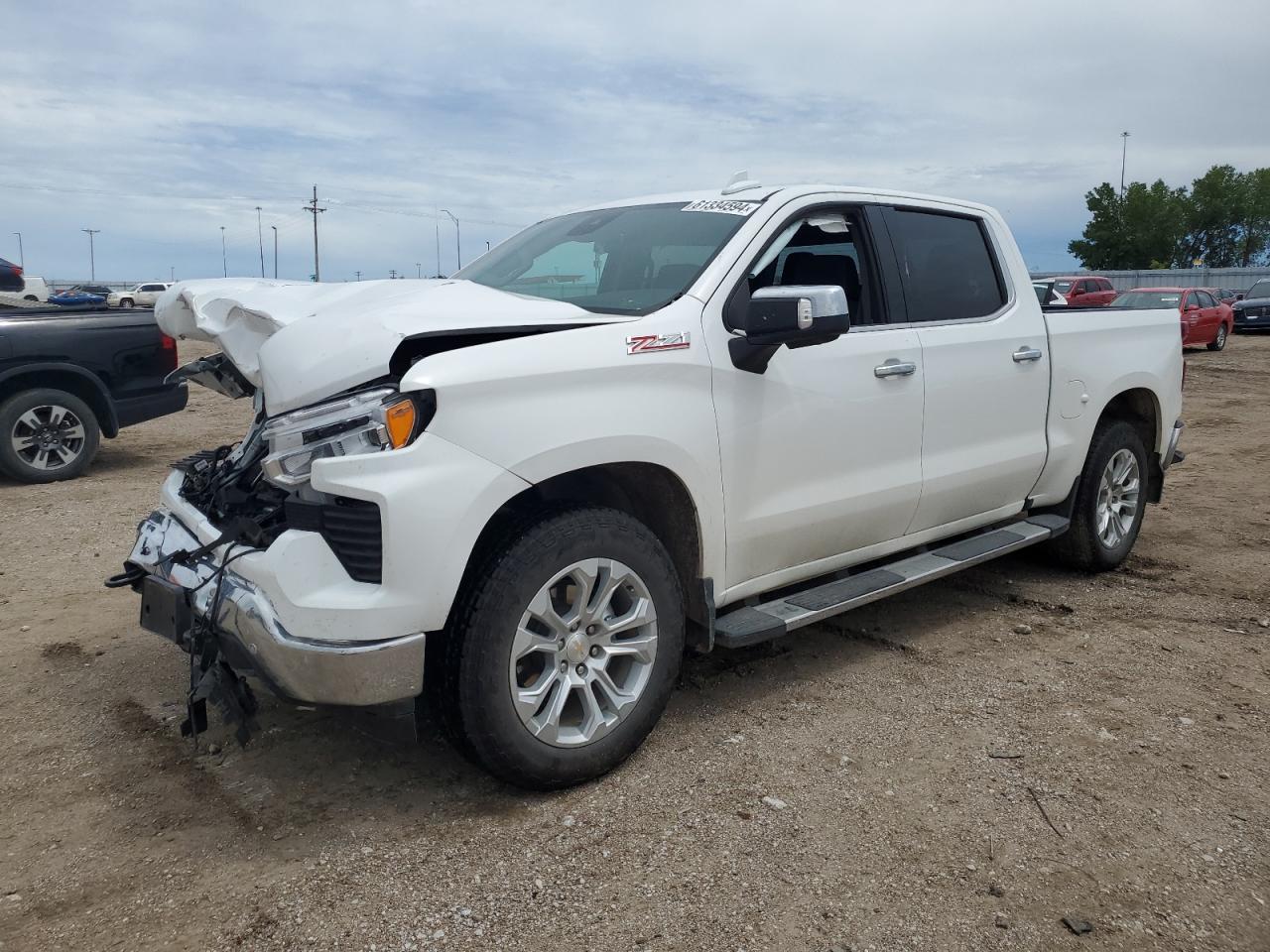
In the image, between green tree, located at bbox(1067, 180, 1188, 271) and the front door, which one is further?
green tree, located at bbox(1067, 180, 1188, 271)

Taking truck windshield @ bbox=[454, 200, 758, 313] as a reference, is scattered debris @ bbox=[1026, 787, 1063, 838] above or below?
below

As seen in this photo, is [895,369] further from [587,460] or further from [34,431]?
[34,431]

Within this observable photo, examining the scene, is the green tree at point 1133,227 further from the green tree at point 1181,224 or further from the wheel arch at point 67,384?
the wheel arch at point 67,384

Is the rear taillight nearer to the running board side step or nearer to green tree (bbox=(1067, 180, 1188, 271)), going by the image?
the running board side step

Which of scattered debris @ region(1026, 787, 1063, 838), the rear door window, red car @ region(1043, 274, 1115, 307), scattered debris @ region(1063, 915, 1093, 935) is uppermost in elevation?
red car @ region(1043, 274, 1115, 307)

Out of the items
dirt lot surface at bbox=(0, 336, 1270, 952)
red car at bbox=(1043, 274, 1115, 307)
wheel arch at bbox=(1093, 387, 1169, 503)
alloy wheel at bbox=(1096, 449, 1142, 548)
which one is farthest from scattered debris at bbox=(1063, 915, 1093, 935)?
red car at bbox=(1043, 274, 1115, 307)

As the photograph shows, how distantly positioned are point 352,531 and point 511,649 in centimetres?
57

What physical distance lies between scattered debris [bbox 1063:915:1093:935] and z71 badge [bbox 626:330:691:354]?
6.53 ft

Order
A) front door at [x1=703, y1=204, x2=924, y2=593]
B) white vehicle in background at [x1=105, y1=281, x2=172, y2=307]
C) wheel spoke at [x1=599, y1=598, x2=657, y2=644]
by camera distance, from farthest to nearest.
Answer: white vehicle in background at [x1=105, y1=281, x2=172, y2=307], front door at [x1=703, y1=204, x2=924, y2=593], wheel spoke at [x1=599, y1=598, x2=657, y2=644]

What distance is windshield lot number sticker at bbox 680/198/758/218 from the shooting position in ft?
13.0

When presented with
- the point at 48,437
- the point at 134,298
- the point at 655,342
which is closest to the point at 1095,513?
the point at 655,342

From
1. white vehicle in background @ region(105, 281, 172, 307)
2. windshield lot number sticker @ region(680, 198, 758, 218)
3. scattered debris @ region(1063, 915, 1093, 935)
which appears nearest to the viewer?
scattered debris @ region(1063, 915, 1093, 935)

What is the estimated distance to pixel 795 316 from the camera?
338 centimetres

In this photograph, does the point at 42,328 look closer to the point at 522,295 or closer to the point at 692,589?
the point at 522,295
